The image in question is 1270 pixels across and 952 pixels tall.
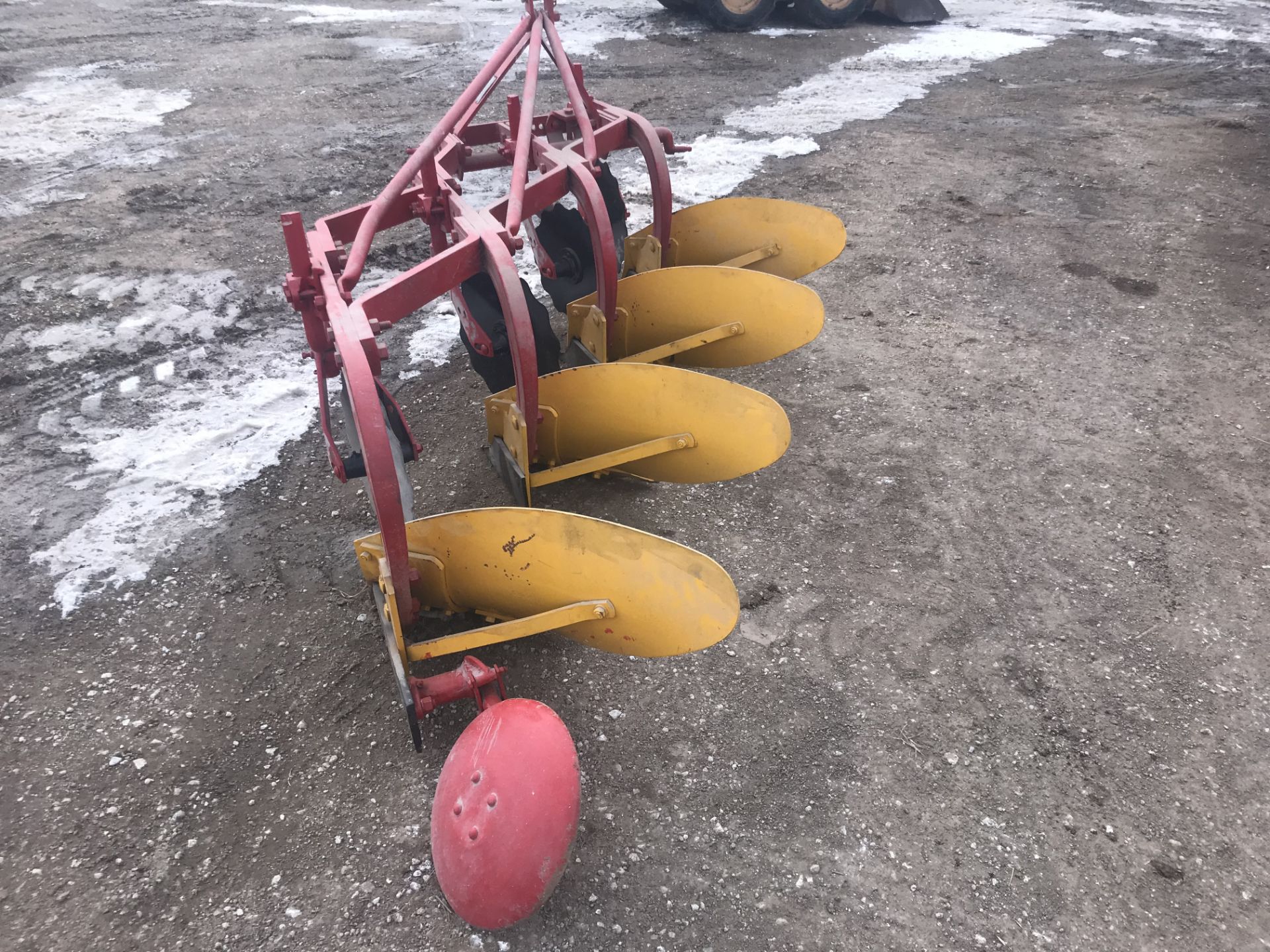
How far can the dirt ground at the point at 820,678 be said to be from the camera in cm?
196

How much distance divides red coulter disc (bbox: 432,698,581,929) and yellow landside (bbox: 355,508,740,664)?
376 mm

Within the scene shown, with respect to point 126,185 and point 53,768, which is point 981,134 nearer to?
point 126,185

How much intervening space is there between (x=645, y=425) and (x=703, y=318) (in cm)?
75

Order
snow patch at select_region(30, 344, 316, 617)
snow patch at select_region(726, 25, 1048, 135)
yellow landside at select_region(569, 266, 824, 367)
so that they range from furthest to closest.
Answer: snow patch at select_region(726, 25, 1048, 135), yellow landside at select_region(569, 266, 824, 367), snow patch at select_region(30, 344, 316, 617)

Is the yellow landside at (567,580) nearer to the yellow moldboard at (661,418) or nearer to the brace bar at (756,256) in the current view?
the yellow moldboard at (661,418)

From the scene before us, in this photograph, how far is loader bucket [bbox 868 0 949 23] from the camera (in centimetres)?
966

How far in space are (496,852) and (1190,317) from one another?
4.33 metres

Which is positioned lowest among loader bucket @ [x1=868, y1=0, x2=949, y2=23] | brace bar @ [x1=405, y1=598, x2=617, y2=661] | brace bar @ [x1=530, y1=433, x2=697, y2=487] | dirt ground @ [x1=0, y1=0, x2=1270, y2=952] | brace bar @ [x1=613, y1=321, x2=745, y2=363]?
dirt ground @ [x1=0, y1=0, x2=1270, y2=952]

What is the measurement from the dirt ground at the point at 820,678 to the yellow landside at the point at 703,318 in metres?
0.46

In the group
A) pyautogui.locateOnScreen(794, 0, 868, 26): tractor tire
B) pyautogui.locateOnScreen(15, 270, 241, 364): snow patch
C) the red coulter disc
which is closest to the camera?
the red coulter disc

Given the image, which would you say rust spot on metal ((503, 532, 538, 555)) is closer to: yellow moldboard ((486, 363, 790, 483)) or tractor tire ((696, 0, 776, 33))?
yellow moldboard ((486, 363, 790, 483))

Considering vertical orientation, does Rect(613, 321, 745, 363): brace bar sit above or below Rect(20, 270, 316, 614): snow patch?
above

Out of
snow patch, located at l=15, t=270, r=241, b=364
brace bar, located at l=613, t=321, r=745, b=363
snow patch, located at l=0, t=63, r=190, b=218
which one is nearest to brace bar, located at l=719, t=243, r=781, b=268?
brace bar, located at l=613, t=321, r=745, b=363

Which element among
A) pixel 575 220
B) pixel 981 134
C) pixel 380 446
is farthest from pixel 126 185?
pixel 981 134
